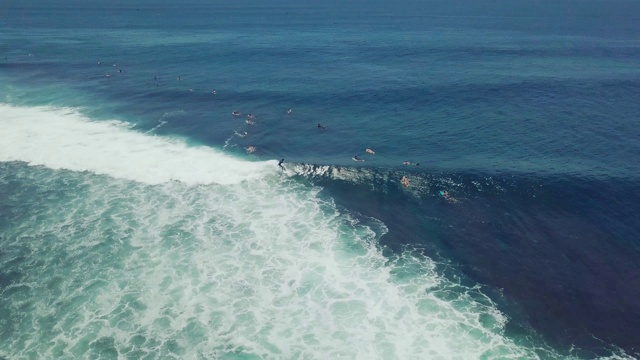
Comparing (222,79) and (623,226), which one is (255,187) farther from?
(222,79)

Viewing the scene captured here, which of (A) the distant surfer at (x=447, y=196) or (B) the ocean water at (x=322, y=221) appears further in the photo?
(A) the distant surfer at (x=447, y=196)

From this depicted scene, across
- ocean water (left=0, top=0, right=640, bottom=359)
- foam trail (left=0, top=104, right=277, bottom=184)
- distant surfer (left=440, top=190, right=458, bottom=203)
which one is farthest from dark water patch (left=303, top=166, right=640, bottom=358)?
foam trail (left=0, top=104, right=277, bottom=184)

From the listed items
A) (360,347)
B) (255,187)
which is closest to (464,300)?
(360,347)

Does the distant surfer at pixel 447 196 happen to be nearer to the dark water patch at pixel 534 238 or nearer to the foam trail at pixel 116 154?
the dark water patch at pixel 534 238

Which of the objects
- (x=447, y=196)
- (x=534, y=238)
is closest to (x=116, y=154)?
(x=447, y=196)

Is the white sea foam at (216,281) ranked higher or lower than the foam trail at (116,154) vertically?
lower

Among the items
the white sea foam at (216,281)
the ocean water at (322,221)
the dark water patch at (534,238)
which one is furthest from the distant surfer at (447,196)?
the white sea foam at (216,281)

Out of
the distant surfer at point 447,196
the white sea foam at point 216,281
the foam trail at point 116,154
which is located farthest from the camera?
the foam trail at point 116,154
